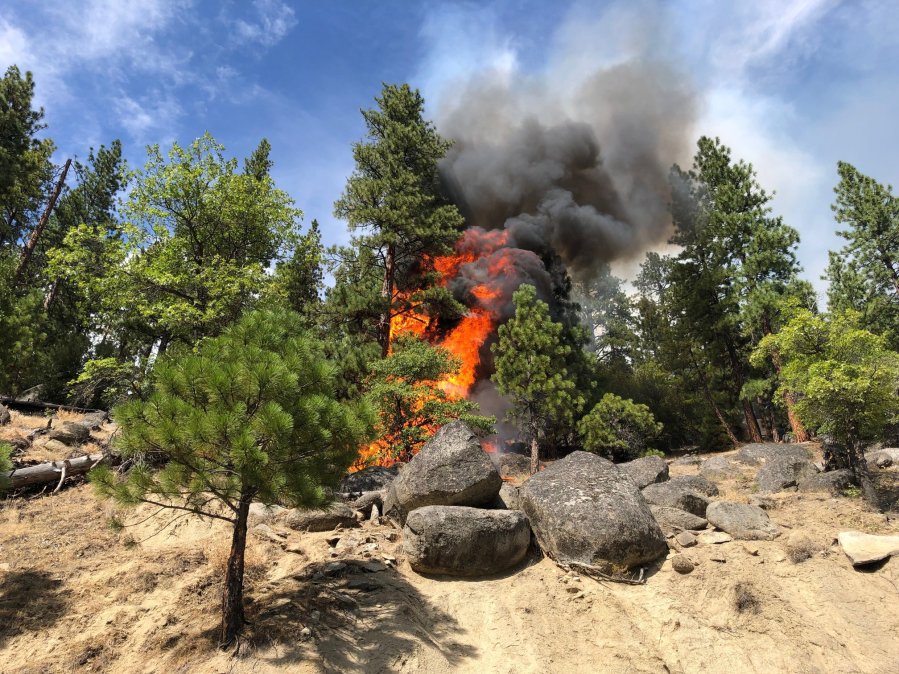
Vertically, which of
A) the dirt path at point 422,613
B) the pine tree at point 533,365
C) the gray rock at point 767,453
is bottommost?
the dirt path at point 422,613

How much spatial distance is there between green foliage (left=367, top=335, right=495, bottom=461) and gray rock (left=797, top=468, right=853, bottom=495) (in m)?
9.64

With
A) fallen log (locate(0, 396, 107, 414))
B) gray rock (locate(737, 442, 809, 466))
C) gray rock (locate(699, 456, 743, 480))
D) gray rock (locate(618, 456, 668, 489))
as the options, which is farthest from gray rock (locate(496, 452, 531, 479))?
Answer: fallen log (locate(0, 396, 107, 414))

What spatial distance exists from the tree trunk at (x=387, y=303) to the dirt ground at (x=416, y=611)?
11.6 metres

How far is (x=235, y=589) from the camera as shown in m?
6.57

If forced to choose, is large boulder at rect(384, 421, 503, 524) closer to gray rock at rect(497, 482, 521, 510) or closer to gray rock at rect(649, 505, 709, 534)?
gray rock at rect(497, 482, 521, 510)

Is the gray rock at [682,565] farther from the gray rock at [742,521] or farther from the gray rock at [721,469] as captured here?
the gray rock at [721,469]

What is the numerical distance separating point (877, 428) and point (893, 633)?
767 centimetres

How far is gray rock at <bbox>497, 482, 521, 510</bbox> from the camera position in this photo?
35.8 feet

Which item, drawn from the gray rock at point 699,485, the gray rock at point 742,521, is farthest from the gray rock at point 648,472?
the gray rock at point 742,521

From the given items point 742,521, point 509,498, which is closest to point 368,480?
point 509,498

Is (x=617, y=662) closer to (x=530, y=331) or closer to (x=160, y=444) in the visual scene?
(x=160, y=444)

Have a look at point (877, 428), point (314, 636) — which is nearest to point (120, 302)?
point (314, 636)

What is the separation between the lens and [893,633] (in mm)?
6910

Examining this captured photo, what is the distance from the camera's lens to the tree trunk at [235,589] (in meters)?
6.42
